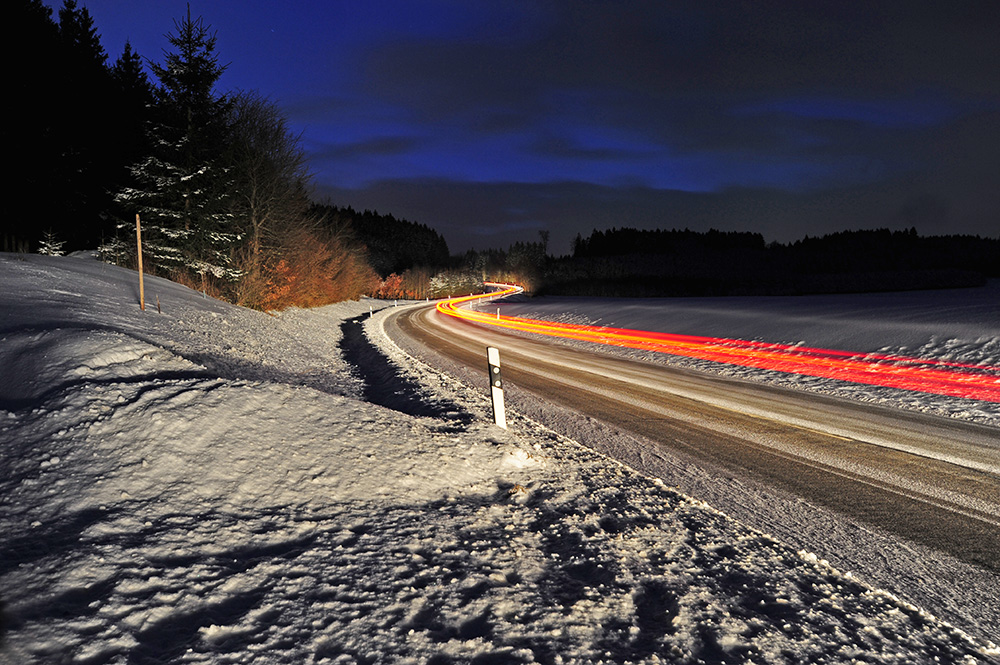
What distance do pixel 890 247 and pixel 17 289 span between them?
94830mm

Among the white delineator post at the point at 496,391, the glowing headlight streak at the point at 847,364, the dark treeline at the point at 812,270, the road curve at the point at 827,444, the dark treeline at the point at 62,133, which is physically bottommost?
the road curve at the point at 827,444

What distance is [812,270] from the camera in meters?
68.0

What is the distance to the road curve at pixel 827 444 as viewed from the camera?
4203mm

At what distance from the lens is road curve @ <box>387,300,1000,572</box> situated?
420 centimetres

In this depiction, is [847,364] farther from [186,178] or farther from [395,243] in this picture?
[395,243]

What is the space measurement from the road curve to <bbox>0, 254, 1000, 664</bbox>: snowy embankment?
1398 mm

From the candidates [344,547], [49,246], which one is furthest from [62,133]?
[344,547]

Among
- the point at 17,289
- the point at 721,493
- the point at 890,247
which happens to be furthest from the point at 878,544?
the point at 890,247

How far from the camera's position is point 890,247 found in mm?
71812

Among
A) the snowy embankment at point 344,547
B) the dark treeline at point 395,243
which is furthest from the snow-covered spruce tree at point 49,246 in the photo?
the dark treeline at point 395,243

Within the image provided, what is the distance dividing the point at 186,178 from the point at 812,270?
76.3 metres

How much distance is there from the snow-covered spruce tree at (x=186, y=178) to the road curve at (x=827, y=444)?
714 inches

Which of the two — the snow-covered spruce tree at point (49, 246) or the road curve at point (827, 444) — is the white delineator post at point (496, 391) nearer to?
the road curve at point (827, 444)

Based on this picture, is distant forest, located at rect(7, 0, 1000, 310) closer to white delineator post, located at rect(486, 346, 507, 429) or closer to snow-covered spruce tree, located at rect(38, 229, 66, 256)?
snow-covered spruce tree, located at rect(38, 229, 66, 256)
